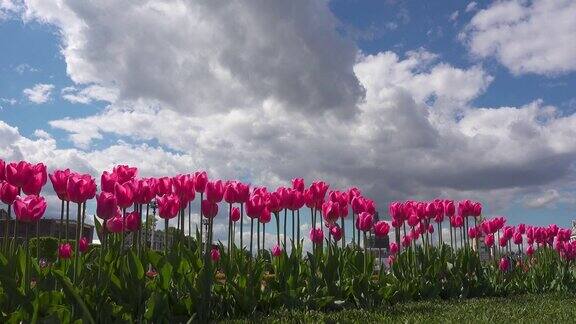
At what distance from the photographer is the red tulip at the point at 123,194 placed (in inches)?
291

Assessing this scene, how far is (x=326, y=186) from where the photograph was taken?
10742 millimetres

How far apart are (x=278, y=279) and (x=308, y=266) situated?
0.99 meters

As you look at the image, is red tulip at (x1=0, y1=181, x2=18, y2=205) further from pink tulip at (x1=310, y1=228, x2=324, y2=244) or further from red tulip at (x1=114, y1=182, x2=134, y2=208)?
pink tulip at (x1=310, y1=228, x2=324, y2=244)

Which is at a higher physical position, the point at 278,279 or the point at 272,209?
the point at 272,209

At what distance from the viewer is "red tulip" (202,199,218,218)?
8.63 metres

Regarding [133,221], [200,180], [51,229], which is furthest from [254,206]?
[51,229]

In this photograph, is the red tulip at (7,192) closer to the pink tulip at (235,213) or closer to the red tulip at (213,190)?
the red tulip at (213,190)

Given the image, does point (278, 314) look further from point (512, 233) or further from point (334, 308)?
point (512, 233)

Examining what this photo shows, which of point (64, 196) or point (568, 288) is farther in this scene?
point (568, 288)

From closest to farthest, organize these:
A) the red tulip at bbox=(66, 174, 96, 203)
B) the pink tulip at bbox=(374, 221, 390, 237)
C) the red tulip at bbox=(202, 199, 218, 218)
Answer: the red tulip at bbox=(66, 174, 96, 203) < the red tulip at bbox=(202, 199, 218, 218) < the pink tulip at bbox=(374, 221, 390, 237)

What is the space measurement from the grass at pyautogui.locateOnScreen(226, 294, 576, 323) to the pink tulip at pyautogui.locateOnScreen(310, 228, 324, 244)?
154cm

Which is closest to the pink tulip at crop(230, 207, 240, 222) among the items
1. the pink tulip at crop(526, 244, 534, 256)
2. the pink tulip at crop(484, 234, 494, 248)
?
the pink tulip at crop(484, 234, 494, 248)

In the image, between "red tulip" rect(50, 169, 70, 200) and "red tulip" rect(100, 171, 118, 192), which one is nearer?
"red tulip" rect(50, 169, 70, 200)

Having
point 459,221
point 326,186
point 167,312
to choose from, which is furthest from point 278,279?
point 459,221
